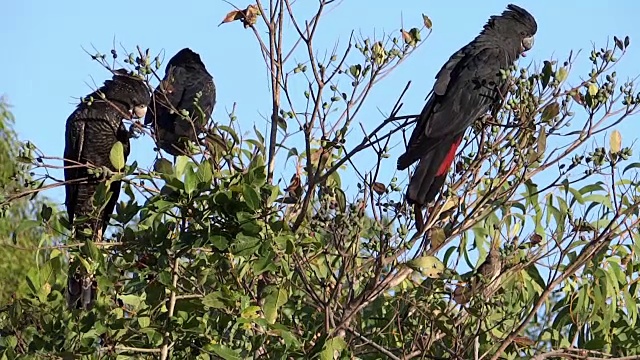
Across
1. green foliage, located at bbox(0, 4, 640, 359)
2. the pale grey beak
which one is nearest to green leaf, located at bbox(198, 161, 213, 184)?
green foliage, located at bbox(0, 4, 640, 359)

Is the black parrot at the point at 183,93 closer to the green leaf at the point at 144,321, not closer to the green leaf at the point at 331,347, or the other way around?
the green leaf at the point at 144,321

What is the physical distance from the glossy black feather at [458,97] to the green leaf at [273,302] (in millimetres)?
632

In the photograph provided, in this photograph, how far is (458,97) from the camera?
4375 mm

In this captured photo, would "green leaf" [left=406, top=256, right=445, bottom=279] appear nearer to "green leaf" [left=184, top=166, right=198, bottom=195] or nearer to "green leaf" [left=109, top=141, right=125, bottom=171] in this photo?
"green leaf" [left=184, top=166, right=198, bottom=195]

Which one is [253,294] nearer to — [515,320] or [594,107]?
[515,320]

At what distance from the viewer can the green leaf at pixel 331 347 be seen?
2.94 meters

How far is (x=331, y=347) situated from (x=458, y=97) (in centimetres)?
172

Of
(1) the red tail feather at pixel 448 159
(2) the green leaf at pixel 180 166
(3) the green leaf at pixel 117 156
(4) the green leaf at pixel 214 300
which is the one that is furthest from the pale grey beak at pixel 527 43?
(4) the green leaf at pixel 214 300

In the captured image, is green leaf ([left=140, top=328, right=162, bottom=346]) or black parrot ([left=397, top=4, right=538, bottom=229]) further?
black parrot ([left=397, top=4, right=538, bottom=229])

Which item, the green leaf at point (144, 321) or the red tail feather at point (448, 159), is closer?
the green leaf at point (144, 321)

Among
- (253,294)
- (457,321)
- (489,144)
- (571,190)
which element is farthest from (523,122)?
(253,294)

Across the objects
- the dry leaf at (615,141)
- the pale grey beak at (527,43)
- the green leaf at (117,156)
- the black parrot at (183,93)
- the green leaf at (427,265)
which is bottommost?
the green leaf at (427,265)

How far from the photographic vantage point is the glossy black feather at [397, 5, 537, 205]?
390 centimetres

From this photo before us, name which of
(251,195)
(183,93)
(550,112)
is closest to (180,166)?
(251,195)
